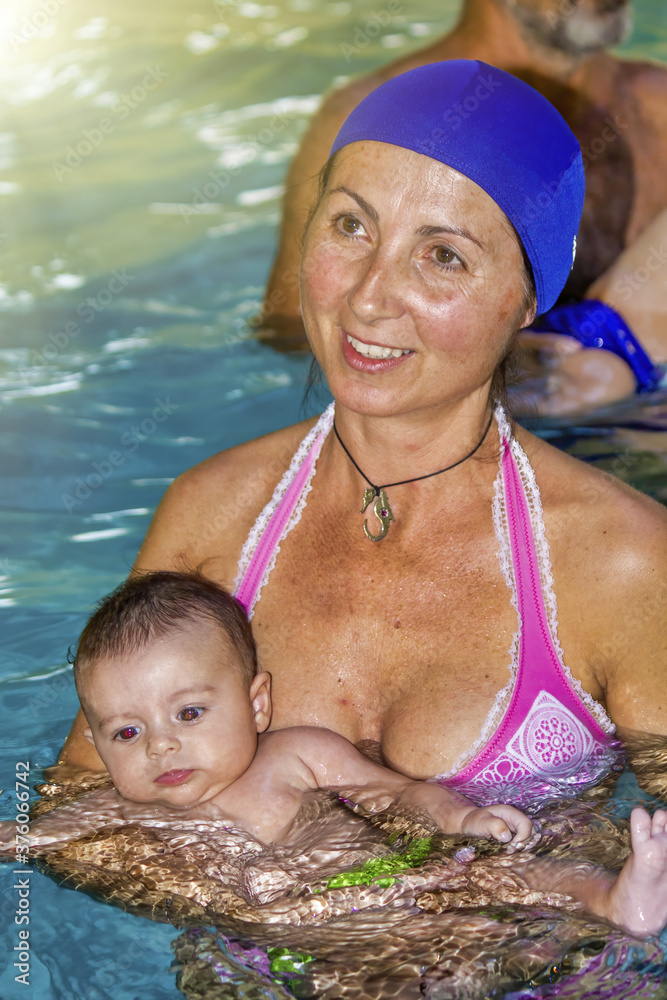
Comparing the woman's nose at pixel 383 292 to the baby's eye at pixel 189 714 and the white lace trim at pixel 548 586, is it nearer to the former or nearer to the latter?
the white lace trim at pixel 548 586

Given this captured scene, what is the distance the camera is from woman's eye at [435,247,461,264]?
7.57 ft

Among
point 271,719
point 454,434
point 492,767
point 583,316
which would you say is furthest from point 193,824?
point 583,316

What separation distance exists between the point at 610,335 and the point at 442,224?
2125 mm

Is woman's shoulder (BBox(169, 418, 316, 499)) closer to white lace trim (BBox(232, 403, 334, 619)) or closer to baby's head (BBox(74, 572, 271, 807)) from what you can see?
white lace trim (BBox(232, 403, 334, 619))

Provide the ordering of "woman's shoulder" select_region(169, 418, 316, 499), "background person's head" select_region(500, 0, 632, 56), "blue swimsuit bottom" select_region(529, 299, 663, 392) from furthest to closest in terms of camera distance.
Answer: "background person's head" select_region(500, 0, 632, 56)
"blue swimsuit bottom" select_region(529, 299, 663, 392)
"woman's shoulder" select_region(169, 418, 316, 499)

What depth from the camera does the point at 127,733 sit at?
251cm

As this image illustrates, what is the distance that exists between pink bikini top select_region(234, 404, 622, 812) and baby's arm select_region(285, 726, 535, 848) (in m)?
0.10

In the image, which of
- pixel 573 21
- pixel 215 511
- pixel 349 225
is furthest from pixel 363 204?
pixel 573 21

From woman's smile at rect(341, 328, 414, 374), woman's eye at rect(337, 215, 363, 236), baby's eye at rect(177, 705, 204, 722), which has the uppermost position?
woman's eye at rect(337, 215, 363, 236)

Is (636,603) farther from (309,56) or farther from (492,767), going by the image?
(309,56)

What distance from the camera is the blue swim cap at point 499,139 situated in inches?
90.9

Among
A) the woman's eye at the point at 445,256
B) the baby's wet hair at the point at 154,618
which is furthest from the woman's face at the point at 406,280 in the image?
the baby's wet hair at the point at 154,618

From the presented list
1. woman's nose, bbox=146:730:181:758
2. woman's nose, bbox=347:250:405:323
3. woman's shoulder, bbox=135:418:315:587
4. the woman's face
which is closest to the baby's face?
woman's nose, bbox=146:730:181:758

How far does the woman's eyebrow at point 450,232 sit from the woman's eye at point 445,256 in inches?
1.3
